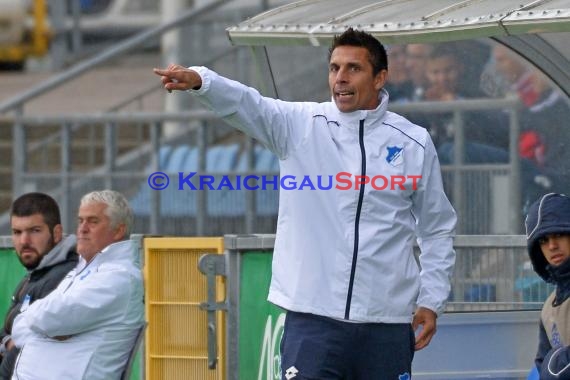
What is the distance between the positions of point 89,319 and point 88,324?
0.11 feet

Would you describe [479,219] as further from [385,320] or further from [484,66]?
[385,320]

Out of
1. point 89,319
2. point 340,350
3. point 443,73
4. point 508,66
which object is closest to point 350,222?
point 340,350

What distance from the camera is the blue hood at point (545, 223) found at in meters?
6.07

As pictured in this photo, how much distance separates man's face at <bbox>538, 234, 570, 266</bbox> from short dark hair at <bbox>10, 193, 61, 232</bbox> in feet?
10.1

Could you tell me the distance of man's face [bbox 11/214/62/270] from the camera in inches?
320

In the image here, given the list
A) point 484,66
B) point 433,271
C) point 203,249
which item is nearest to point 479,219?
point 484,66

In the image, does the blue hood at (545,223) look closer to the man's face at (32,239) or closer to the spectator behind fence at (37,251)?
the spectator behind fence at (37,251)

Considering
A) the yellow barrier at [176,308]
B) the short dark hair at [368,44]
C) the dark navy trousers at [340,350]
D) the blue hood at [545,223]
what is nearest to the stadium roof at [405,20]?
the short dark hair at [368,44]

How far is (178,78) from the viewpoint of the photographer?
5.41m

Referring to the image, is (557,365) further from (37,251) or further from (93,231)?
(37,251)

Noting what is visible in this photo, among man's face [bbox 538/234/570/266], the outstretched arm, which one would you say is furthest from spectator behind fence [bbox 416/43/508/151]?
the outstretched arm

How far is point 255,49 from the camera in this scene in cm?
747

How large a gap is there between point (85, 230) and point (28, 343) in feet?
1.97

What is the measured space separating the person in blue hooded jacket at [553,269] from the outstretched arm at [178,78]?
156cm
